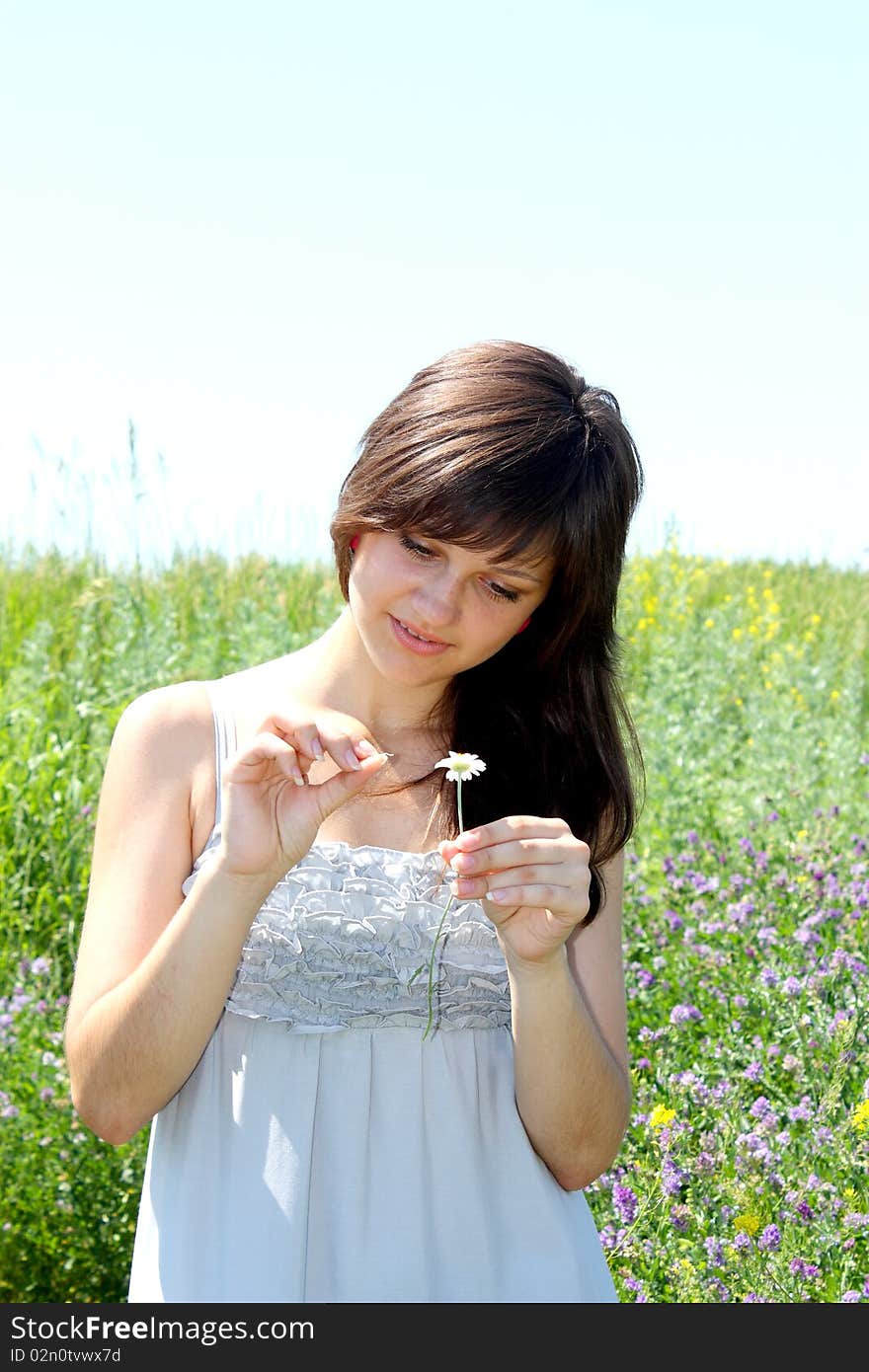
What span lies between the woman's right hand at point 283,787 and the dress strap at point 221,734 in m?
0.24

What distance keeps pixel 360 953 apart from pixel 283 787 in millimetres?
341

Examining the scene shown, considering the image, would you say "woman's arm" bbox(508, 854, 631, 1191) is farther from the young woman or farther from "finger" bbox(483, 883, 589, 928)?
"finger" bbox(483, 883, 589, 928)

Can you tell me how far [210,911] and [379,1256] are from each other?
1.75 feet

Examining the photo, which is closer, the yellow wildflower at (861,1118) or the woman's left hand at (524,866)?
the woman's left hand at (524,866)

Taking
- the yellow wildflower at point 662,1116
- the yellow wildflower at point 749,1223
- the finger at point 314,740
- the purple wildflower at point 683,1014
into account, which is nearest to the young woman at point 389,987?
the finger at point 314,740

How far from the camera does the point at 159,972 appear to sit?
5.37 ft

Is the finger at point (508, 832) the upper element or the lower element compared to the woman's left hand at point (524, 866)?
upper

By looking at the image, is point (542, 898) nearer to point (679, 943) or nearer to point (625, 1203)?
point (625, 1203)

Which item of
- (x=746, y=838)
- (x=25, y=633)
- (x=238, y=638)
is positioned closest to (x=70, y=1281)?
(x=746, y=838)

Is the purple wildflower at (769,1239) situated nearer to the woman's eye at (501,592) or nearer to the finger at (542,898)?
the finger at (542,898)

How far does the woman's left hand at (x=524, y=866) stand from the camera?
160cm

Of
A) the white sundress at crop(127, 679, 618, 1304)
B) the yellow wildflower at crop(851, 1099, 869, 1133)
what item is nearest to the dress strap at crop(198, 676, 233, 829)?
the white sundress at crop(127, 679, 618, 1304)

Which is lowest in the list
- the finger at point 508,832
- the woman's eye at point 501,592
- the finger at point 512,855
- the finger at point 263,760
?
the finger at point 512,855
